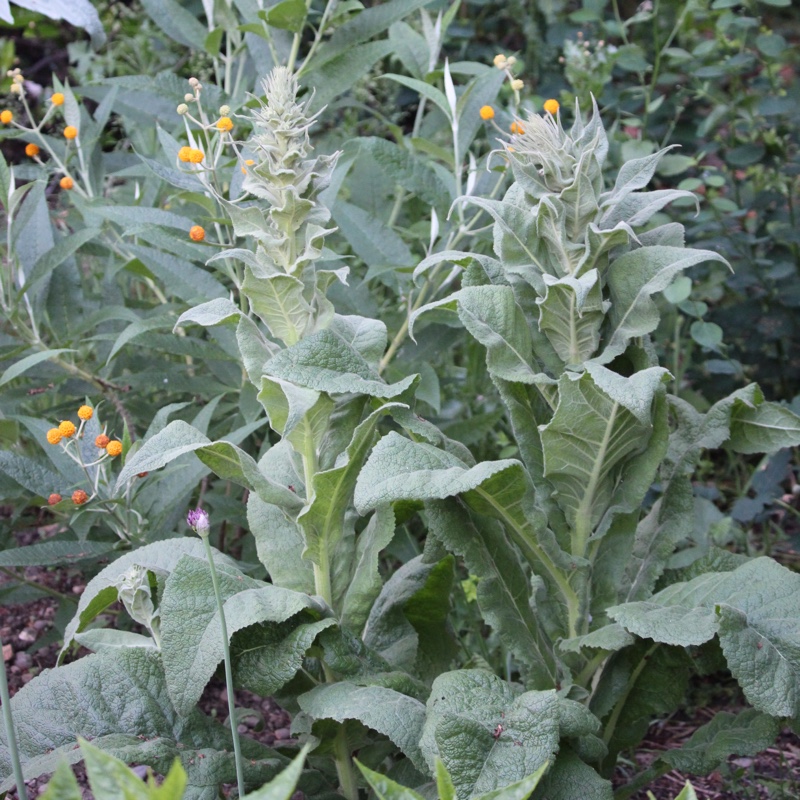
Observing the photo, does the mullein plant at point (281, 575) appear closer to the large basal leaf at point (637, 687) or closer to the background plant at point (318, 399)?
the background plant at point (318, 399)

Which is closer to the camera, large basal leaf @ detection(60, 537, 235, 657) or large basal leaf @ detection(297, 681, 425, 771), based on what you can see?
large basal leaf @ detection(297, 681, 425, 771)

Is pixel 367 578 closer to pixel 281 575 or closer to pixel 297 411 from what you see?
pixel 281 575

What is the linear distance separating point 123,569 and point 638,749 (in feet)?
4.91

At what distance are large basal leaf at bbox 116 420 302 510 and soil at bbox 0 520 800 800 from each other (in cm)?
64

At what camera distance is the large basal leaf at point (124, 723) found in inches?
71.2

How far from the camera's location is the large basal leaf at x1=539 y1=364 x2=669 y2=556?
1.74 m

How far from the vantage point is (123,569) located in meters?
1.94

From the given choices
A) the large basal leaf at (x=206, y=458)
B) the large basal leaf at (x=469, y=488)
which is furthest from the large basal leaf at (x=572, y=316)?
the large basal leaf at (x=206, y=458)

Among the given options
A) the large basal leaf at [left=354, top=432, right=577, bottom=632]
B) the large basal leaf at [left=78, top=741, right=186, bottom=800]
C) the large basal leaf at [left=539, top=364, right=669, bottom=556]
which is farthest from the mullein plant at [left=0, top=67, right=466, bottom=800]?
the large basal leaf at [left=78, top=741, right=186, bottom=800]

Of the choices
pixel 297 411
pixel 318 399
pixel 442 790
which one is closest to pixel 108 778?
pixel 442 790

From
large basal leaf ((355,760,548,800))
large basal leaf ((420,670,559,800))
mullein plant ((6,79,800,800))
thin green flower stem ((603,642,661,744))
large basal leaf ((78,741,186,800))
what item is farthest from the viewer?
thin green flower stem ((603,642,661,744))

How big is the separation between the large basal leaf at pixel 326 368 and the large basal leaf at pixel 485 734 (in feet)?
1.79

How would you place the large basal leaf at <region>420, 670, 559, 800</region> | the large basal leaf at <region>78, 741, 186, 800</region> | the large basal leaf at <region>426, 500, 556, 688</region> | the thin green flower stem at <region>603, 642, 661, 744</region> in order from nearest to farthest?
1. the large basal leaf at <region>78, 741, 186, 800</region>
2. the large basal leaf at <region>420, 670, 559, 800</region>
3. the large basal leaf at <region>426, 500, 556, 688</region>
4. the thin green flower stem at <region>603, 642, 661, 744</region>

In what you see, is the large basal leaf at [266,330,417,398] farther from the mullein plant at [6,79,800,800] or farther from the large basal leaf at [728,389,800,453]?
the large basal leaf at [728,389,800,453]
